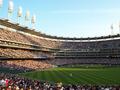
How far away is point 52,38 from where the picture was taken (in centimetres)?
14975

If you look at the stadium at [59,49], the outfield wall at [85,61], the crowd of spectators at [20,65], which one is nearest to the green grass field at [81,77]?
the crowd of spectators at [20,65]

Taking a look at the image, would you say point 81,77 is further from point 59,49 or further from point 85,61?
point 59,49

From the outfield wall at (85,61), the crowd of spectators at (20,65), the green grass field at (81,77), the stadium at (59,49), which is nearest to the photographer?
the green grass field at (81,77)

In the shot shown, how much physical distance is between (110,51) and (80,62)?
1480cm

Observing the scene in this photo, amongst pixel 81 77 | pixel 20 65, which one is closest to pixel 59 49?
pixel 20 65

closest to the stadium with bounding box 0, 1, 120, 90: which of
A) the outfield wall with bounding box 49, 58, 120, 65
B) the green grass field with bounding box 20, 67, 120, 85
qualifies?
the outfield wall with bounding box 49, 58, 120, 65

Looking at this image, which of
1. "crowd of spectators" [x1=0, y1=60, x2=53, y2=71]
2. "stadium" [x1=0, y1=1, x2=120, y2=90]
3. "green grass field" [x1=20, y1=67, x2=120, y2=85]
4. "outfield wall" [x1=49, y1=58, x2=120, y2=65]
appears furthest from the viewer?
"outfield wall" [x1=49, y1=58, x2=120, y2=65]

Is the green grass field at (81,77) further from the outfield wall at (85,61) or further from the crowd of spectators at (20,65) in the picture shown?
the outfield wall at (85,61)

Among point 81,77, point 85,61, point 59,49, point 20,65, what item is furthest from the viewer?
point 59,49

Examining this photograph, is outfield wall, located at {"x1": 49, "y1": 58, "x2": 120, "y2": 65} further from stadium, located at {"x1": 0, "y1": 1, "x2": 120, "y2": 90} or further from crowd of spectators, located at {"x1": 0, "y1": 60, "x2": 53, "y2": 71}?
crowd of spectators, located at {"x1": 0, "y1": 60, "x2": 53, "y2": 71}

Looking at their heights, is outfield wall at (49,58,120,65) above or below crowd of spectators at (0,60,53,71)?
below

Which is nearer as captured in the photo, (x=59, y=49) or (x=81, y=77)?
(x=81, y=77)

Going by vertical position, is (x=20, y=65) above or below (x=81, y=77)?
→ above

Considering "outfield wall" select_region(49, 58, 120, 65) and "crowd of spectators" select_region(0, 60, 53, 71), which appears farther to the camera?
"outfield wall" select_region(49, 58, 120, 65)
